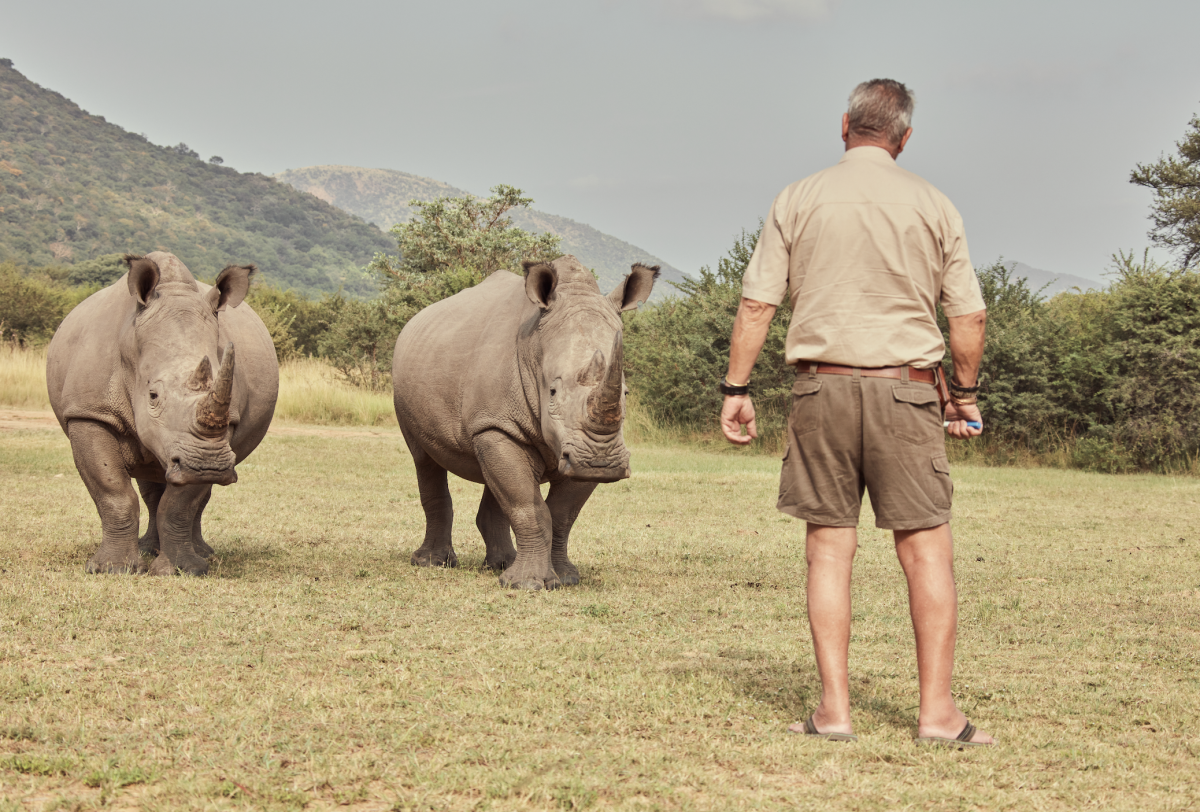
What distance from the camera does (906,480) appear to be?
165 inches

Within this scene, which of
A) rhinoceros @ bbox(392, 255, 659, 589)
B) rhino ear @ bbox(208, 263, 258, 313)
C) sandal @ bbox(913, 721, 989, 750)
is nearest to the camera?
sandal @ bbox(913, 721, 989, 750)

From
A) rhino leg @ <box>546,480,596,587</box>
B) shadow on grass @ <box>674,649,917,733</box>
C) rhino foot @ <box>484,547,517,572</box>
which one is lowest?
rhino foot @ <box>484,547,517,572</box>

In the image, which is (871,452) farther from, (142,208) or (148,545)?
(142,208)

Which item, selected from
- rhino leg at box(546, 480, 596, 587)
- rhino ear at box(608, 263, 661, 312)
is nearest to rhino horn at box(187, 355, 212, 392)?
rhino leg at box(546, 480, 596, 587)

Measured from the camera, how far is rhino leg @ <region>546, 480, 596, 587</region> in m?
7.87

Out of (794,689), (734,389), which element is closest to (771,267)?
(734,389)

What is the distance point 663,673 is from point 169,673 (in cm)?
212

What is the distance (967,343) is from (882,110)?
0.94 m

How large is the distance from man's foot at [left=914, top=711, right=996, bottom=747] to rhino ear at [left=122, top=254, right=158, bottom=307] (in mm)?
5652

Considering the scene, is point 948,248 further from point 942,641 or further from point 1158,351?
point 1158,351

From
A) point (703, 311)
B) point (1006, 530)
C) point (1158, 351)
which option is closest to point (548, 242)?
point (703, 311)

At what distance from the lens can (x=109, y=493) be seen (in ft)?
25.4

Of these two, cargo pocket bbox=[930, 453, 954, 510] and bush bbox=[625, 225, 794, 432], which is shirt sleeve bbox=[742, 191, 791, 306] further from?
bush bbox=[625, 225, 794, 432]

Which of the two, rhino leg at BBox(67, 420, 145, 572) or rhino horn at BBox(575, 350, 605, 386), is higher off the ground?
rhino horn at BBox(575, 350, 605, 386)
